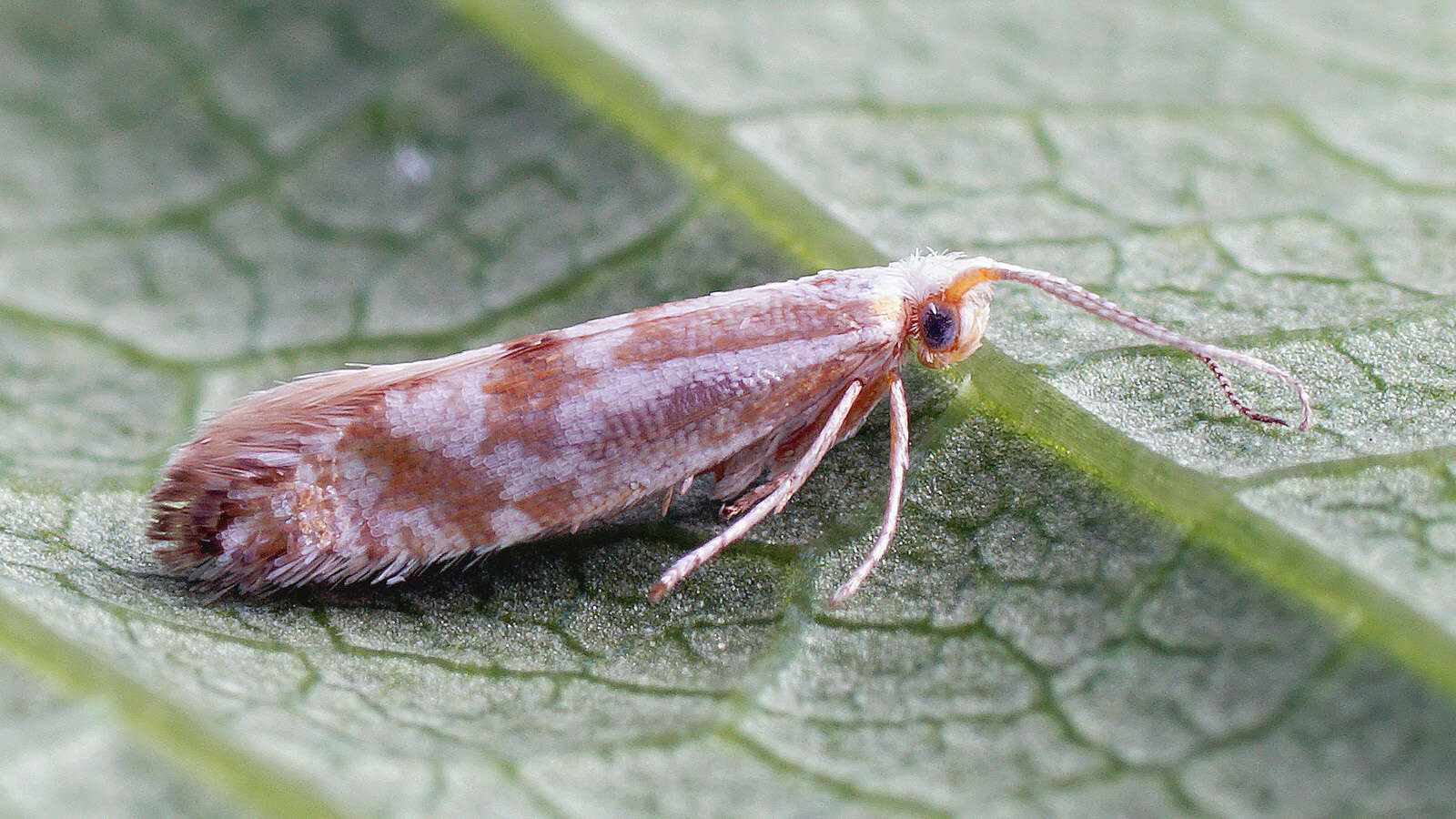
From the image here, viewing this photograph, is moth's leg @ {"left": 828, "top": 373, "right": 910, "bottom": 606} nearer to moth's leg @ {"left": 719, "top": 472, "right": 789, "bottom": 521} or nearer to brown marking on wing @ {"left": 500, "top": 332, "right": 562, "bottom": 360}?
moth's leg @ {"left": 719, "top": 472, "right": 789, "bottom": 521}

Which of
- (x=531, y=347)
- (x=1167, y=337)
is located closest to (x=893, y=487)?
(x=1167, y=337)

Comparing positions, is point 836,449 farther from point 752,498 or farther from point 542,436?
point 542,436

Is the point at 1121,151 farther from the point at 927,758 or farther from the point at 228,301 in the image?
the point at 228,301

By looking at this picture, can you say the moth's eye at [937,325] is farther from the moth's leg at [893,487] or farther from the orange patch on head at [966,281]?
the moth's leg at [893,487]

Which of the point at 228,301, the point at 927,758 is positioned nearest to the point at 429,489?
the point at 927,758

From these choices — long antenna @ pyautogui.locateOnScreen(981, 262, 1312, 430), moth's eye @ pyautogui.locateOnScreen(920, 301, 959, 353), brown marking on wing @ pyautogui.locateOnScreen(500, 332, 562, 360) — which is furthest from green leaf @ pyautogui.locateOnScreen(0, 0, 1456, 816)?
brown marking on wing @ pyautogui.locateOnScreen(500, 332, 562, 360)
